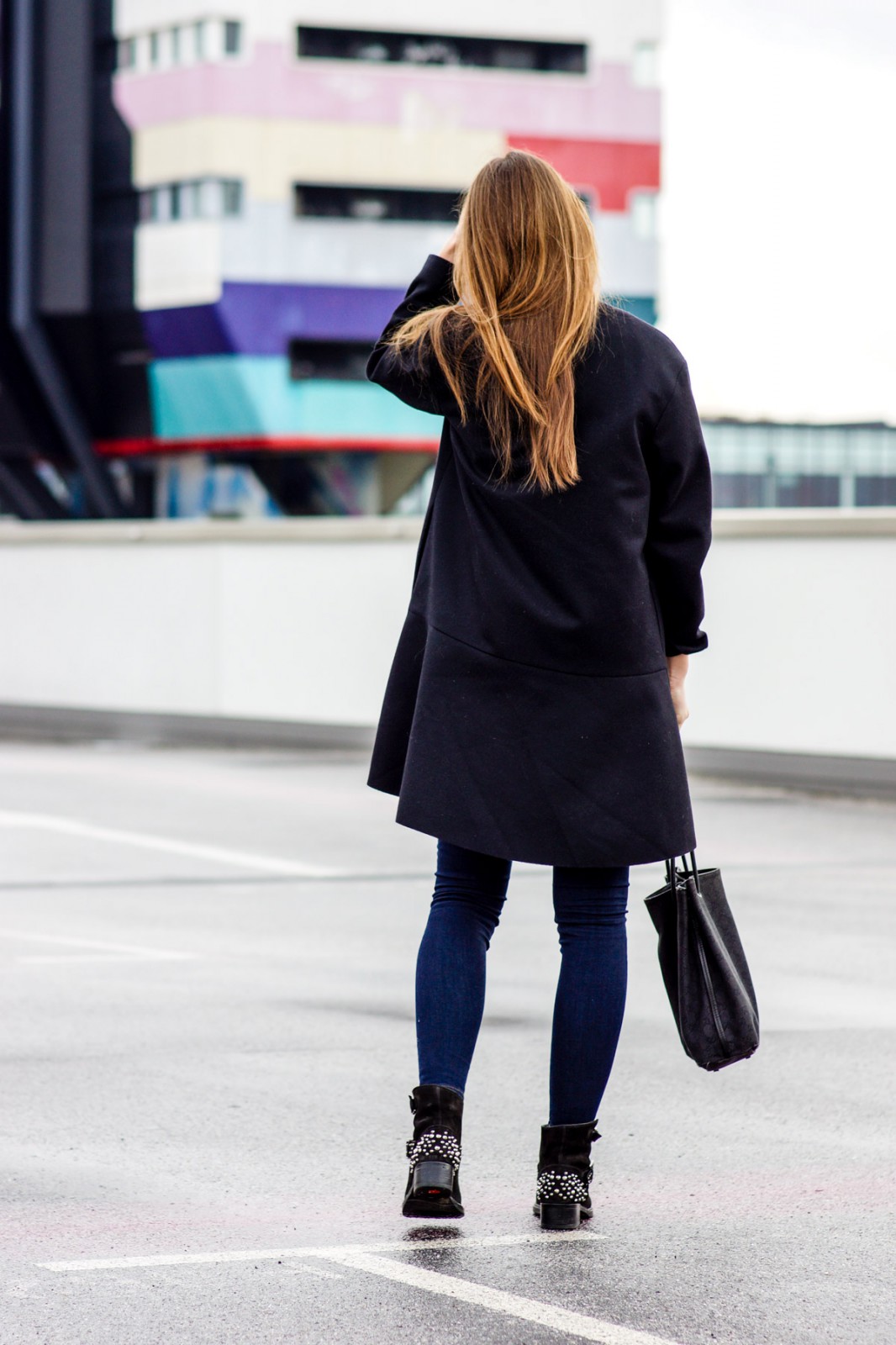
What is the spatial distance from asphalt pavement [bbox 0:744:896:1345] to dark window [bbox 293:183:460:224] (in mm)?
54362

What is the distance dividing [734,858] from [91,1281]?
6249 millimetres

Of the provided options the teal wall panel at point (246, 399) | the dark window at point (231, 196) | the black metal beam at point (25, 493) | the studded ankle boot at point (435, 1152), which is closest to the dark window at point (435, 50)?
the dark window at point (231, 196)

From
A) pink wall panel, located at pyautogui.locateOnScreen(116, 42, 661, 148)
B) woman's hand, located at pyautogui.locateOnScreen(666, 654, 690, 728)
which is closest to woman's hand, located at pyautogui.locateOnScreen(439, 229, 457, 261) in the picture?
woman's hand, located at pyautogui.locateOnScreen(666, 654, 690, 728)

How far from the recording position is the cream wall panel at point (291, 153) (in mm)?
59656

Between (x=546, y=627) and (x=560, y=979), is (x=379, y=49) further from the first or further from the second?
(x=560, y=979)

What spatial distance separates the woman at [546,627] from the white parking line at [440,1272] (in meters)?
0.11

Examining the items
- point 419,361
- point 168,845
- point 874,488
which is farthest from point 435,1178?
point 874,488

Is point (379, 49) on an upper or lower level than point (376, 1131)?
upper

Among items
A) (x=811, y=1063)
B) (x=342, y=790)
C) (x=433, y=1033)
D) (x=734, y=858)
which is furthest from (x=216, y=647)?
(x=433, y=1033)

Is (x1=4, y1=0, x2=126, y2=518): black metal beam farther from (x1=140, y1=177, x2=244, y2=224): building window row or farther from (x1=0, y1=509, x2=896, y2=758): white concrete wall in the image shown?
(x1=0, y1=509, x2=896, y2=758): white concrete wall

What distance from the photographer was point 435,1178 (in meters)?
3.58

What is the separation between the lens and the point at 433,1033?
12.0 feet

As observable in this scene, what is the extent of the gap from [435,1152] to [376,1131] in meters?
0.82

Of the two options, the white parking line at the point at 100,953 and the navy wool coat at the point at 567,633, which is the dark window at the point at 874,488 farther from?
the navy wool coat at the point at 567,633
